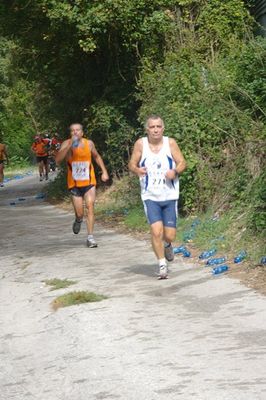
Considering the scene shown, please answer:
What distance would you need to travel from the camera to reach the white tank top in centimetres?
1111

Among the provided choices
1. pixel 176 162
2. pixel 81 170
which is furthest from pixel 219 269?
pixel 81 170

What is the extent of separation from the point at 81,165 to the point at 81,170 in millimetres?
81

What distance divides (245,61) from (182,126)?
1.51 m

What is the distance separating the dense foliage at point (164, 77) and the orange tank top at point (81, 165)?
1552mm

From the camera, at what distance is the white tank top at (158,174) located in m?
11.1

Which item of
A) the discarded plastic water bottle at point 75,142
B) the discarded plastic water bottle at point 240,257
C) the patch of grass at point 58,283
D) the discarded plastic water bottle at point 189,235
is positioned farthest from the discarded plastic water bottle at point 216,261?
the discarded plastic water bottle at point 75,142

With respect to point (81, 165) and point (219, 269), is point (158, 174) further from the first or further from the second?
point (81, 165)

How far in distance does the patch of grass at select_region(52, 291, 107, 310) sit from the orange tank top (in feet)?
15.8

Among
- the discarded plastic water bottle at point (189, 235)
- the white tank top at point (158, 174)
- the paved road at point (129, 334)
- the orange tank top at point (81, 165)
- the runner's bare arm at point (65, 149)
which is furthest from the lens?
the orange tank top at point (81, 165)

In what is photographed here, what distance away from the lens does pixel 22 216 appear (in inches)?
838

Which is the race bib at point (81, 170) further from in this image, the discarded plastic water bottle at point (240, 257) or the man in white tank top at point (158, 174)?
the discarded plastic water bottle at point (240, 257)

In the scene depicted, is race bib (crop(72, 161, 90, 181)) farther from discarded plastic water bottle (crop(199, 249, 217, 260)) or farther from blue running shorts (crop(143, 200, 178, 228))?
blue running shorts (crop(143, 200, 178, 228))

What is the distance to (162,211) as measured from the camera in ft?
37.0

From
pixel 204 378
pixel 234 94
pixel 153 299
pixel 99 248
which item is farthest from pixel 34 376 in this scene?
pixel 234 94
